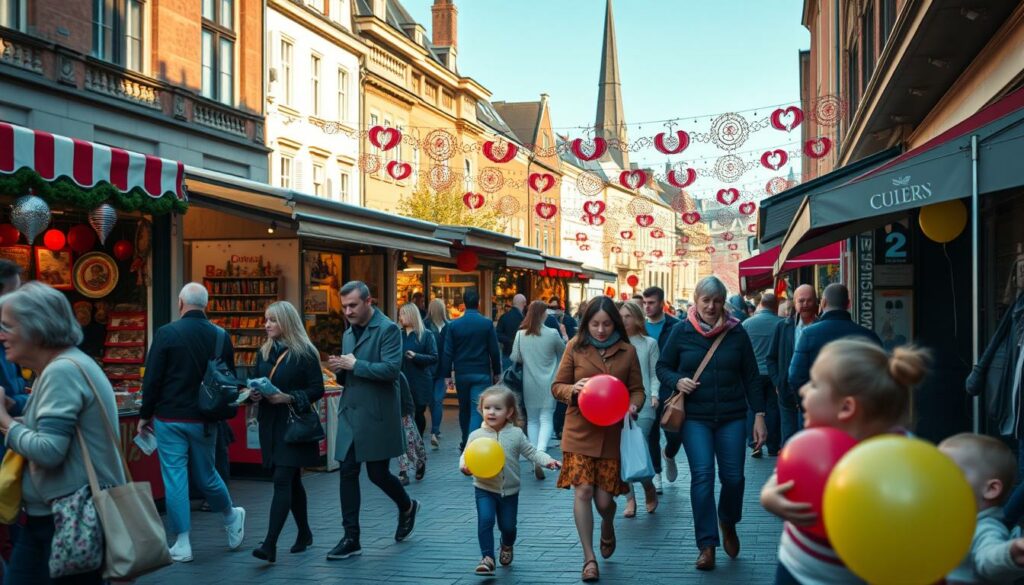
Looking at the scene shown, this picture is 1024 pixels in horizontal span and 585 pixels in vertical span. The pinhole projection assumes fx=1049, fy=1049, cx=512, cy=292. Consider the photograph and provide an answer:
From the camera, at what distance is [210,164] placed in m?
22.0

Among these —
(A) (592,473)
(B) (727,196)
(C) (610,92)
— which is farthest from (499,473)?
(C) (610,92)

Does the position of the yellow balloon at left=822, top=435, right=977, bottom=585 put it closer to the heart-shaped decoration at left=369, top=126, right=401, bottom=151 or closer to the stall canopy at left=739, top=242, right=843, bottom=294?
the stall canopy at left=739, top=242, right=843, bottom=294

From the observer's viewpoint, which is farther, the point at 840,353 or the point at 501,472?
the point at 501,472

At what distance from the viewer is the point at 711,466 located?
732 centimetres

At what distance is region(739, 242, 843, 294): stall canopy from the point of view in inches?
765

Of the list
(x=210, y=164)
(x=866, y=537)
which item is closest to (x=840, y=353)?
(x=866, y=537)

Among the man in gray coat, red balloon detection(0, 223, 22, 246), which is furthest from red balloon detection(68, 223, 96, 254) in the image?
the man in gray coat

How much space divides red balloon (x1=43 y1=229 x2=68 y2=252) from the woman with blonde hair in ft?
17.9

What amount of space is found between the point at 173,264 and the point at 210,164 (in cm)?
879

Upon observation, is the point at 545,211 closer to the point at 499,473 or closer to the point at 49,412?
the point at 499,473

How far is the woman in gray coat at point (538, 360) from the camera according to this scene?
37.0ft

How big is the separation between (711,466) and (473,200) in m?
27.3

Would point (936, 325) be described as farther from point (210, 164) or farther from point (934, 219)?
point (210, 164)

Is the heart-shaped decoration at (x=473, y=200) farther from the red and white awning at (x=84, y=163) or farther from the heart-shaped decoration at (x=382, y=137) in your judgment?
the red and white awning at (x=84, y=163)
